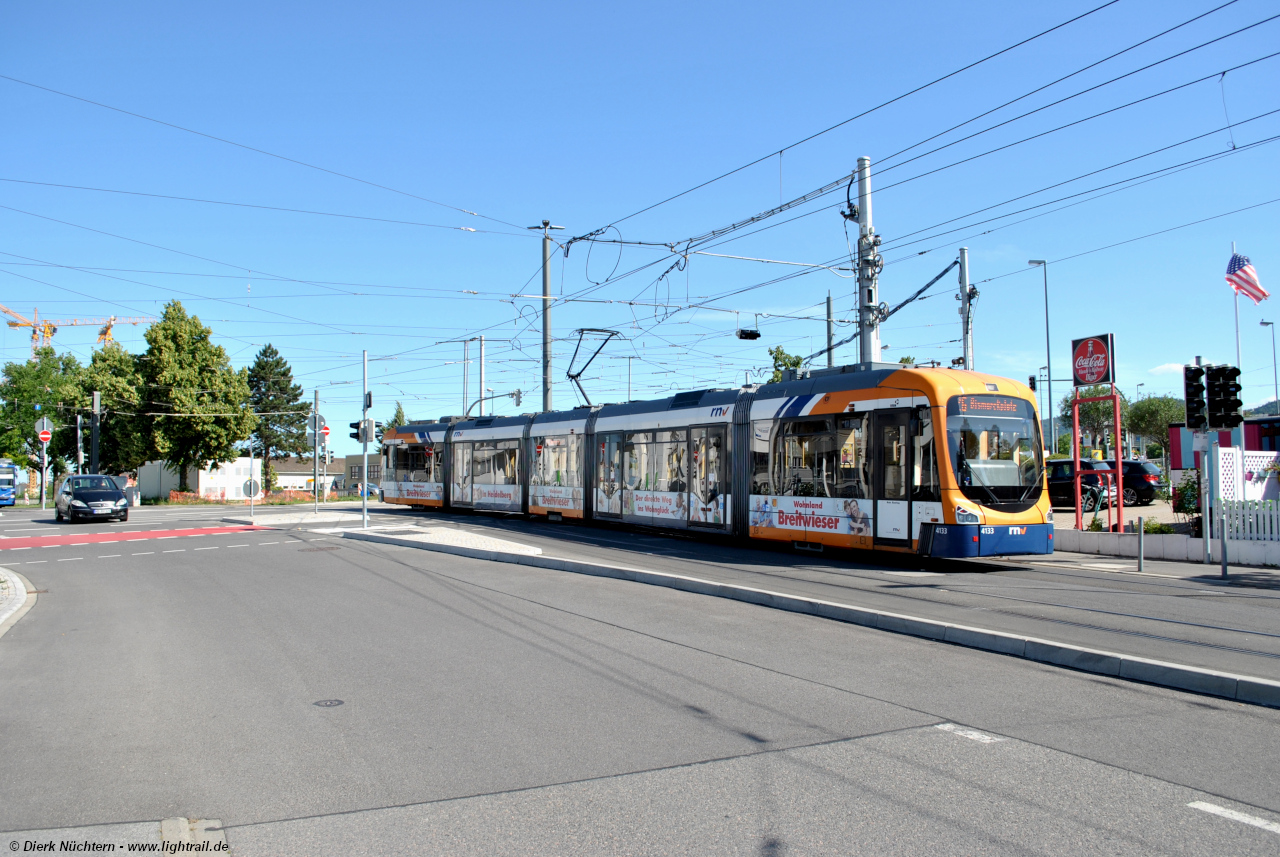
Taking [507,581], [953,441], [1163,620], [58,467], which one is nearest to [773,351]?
[953,441]

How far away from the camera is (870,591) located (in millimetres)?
11922

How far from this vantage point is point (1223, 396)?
14453 mm

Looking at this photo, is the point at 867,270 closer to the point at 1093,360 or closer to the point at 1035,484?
the point at 1093,360

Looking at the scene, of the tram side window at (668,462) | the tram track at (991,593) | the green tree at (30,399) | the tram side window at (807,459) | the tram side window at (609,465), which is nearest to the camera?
the tram track at (991,593)

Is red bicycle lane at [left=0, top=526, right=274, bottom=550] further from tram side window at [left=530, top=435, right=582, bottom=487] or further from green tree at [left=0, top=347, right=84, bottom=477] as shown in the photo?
green tree at [left=0, top=347, right=84, bottom=477]

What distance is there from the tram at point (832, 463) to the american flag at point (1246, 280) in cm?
1094

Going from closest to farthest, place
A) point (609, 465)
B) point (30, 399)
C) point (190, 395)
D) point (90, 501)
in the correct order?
point (609, 465)
point (90, 501)
point (190, 395)
point (30, 399)

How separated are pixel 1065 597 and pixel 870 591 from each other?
2.42 metres

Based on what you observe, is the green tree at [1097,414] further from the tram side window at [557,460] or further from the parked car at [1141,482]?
the tram side window at [557,460]

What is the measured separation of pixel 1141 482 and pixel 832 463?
680 inches

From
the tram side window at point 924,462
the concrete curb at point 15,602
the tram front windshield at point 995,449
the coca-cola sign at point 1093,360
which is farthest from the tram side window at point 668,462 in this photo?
the concrete curb at point 15,602

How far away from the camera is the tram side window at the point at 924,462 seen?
14383 millimetres

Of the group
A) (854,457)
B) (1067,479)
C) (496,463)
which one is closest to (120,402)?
(496,463)

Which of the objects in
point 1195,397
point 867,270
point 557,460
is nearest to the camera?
point 1195,397
